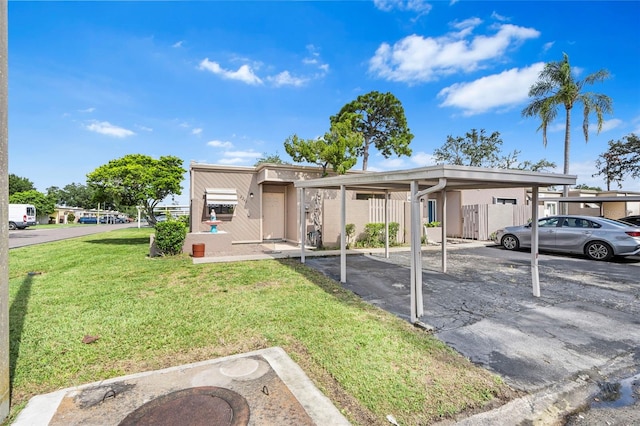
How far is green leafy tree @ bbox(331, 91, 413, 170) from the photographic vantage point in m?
23.7

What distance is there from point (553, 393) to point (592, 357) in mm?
1145

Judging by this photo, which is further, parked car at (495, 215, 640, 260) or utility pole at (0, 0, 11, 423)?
parked car at (495, 215, 640, 260)

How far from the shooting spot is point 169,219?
10062 millimetres

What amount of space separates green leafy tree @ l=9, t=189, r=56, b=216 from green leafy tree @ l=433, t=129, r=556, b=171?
50.8m

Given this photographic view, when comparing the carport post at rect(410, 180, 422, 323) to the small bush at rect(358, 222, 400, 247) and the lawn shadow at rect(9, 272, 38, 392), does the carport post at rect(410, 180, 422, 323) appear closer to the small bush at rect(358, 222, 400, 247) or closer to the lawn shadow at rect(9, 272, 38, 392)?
the lawn shadow at rect(9, 272, 38, 392)

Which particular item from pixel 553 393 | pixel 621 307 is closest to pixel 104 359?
pixel 553 393

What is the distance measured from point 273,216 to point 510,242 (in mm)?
9942

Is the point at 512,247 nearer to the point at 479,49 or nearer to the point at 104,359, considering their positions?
the point at 479,49

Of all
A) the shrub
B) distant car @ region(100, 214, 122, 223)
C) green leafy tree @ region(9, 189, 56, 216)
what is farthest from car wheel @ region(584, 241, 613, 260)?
distant car @ region(100, 214, 122, 223)

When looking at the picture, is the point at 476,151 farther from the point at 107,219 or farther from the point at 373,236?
the point at 107,219

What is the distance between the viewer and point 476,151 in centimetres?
2845

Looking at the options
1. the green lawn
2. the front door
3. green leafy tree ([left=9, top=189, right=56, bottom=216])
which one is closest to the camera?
the green lawn

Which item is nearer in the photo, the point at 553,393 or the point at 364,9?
the point at 553,393

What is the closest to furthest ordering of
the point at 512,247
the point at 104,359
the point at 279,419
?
the point at 279,419 < the point at 104,359 < the point at 512,247
